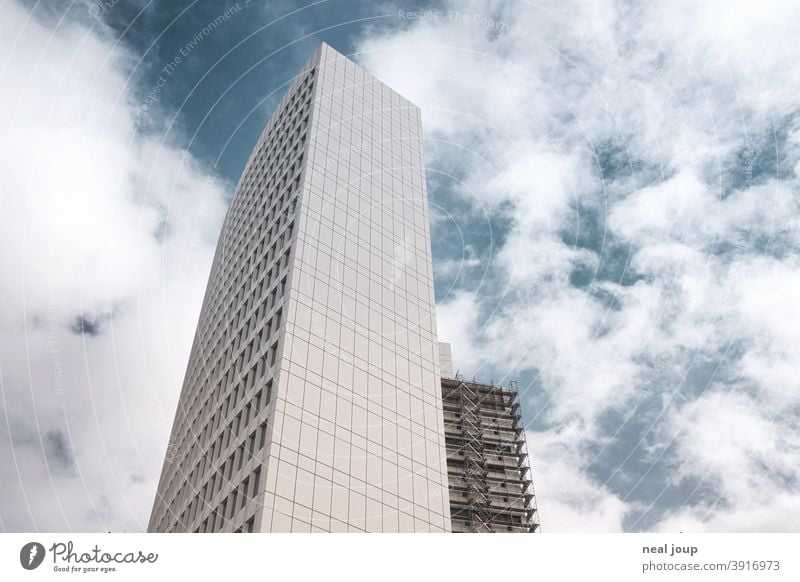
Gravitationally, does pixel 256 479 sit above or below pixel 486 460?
below

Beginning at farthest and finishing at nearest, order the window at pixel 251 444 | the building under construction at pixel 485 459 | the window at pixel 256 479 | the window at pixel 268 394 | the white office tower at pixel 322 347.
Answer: the building under construction at pixel 485 459 → the window at pixel 268 394 → the window at pixel 251 444 → the white office tower at pixel 322 347 → the window at pixel 256 479

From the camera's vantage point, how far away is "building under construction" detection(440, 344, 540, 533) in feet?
255

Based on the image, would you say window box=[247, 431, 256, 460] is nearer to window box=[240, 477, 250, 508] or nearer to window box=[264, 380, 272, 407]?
window box=[240, 477, 250, 508]

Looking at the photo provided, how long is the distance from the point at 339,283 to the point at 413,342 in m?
8.00

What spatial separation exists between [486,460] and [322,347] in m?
43.5

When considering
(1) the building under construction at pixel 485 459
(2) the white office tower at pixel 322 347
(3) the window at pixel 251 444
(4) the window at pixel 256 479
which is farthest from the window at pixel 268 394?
(1) the building under construction at pixel 485 459

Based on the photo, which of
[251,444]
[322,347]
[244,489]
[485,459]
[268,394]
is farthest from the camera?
[485,459]

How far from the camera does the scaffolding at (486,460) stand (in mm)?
77875

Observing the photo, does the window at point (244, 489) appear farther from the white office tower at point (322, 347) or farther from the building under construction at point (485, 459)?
the building under construction at point (485, 459)

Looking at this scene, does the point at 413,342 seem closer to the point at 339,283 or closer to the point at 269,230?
the point at 339,283

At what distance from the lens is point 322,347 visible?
48688 millimetres

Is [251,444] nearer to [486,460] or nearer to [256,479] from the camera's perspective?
[256,479]

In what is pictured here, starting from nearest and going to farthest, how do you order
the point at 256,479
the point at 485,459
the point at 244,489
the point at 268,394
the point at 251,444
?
the point at 256,479, the point at 244,489, the point at 251,444, the point at 268,394, the point at 485,459

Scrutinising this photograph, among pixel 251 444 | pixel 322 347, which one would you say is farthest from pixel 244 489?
pixel 322 347
